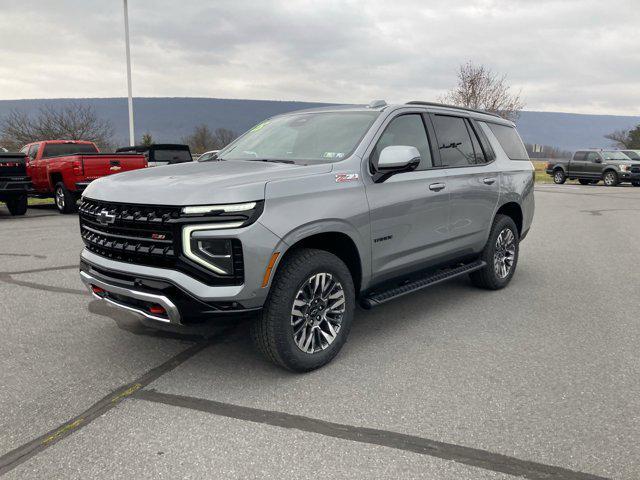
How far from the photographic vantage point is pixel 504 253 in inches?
240

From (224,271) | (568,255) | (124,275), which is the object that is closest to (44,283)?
(124,275)

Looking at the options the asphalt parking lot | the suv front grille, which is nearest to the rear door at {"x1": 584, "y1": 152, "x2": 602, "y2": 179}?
the asphalt parking lot

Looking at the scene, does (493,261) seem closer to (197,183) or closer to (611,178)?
(197,183)

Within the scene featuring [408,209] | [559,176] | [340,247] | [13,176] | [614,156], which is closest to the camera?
[340,247]

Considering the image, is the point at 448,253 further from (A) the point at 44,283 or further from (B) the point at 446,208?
(A) the point at 44,283

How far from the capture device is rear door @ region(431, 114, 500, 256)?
5.02m

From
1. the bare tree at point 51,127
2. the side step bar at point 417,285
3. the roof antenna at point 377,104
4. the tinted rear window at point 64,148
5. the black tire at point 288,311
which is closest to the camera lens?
the black tire at point 288,311

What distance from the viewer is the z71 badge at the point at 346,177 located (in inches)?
150

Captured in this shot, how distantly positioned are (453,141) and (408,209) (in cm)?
126

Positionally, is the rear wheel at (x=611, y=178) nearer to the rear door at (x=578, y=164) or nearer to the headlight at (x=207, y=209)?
the rear door at (x=578, y=164)

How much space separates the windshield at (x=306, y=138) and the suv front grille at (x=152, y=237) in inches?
46.3

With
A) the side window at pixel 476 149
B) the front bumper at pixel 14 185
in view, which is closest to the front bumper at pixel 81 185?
the front bumper at pixel 14 185

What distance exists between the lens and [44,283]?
6.14 m

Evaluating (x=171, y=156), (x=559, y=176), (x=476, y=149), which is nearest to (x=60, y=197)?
(x=171, y=156)
